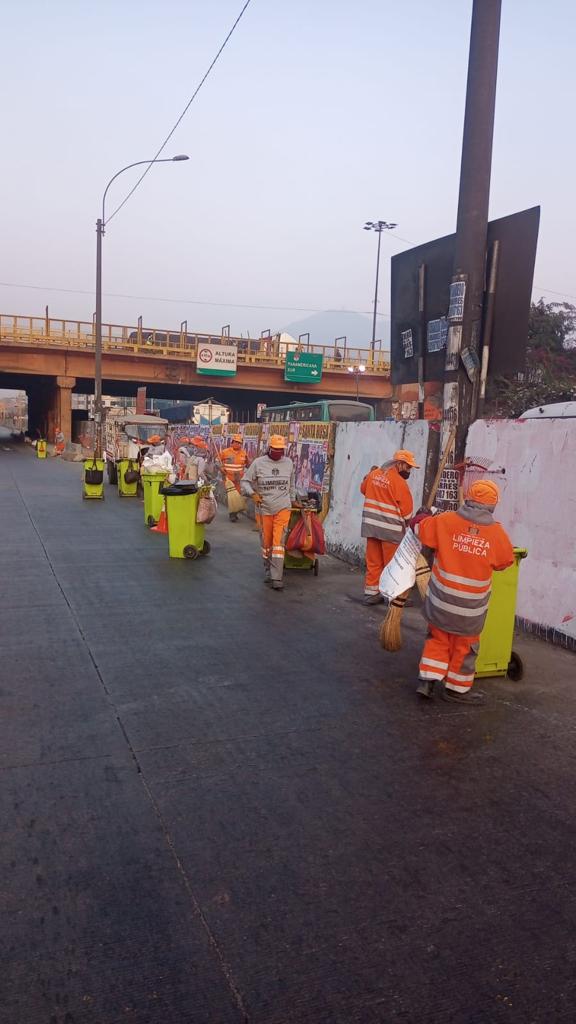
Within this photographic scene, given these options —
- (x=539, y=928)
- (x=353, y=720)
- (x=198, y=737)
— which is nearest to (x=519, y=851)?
(x=539, y=928)

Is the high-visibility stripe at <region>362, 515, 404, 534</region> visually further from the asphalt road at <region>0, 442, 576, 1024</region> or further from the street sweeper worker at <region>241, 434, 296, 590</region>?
the asphalt road at <region>0, 442, 576, 1024</region>

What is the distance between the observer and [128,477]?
18406 mm

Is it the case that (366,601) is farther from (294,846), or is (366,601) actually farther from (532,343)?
(532,343)

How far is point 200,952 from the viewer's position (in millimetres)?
2627

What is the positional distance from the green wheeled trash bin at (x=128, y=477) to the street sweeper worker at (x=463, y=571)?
1419 cm

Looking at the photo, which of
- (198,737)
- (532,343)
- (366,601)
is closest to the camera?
(198,737)

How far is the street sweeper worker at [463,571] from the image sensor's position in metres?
4.89

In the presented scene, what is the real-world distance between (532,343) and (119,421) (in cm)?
2373

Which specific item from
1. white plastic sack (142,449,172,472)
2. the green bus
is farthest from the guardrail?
white plastic sack (142,449,172,472)

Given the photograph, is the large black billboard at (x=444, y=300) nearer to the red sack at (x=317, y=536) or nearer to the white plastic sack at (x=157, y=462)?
the red sack at (x=317, y=536)

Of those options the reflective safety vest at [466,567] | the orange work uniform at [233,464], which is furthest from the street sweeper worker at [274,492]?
the orange work uniform at [233,464]

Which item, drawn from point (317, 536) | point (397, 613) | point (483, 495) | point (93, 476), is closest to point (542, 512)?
point (397, 613)

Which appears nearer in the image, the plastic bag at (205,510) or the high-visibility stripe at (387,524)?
the high-visibility stripe at (387,524)

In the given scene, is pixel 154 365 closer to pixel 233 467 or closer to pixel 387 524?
pixel 233 467
